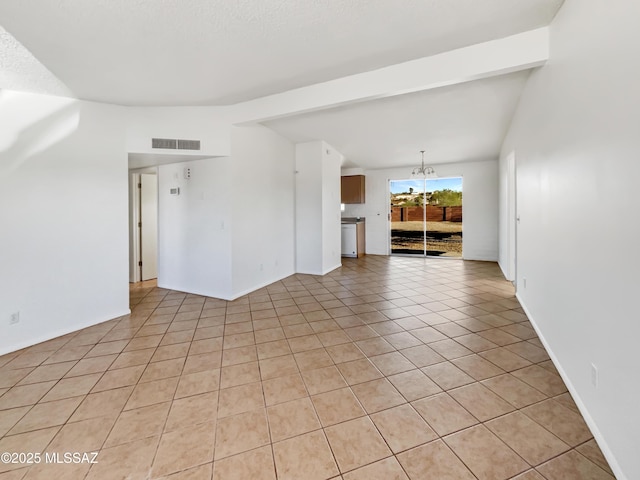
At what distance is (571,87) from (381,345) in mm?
2327

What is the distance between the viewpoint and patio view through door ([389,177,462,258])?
24.5 ft

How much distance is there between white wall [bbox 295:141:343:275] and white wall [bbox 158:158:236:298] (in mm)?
1790

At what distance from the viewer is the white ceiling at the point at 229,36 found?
1908 mm

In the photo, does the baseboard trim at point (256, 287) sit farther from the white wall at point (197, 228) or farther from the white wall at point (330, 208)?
the white wall at point (330, 208)

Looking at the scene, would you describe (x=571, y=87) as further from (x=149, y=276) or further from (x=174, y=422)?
(x=149, y=276)

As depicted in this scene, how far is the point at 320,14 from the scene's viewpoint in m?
1.98

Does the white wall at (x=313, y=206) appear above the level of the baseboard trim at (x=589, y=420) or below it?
above

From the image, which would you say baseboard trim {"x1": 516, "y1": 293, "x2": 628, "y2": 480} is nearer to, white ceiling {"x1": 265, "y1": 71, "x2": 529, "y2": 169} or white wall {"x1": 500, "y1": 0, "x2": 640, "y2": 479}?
white wall {"x1": 500, "y1": 0, "x2": 640, "y2": 479}

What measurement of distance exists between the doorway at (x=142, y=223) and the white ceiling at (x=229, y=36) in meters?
2.12

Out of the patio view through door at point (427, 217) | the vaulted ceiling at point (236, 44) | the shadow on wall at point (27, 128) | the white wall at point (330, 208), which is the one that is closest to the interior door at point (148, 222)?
the vaulted ceiling at point (236, 44)

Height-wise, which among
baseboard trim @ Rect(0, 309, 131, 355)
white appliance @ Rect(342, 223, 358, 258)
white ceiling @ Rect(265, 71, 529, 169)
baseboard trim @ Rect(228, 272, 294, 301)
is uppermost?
white ceiling @ Rect(265, 71, 529, 169)

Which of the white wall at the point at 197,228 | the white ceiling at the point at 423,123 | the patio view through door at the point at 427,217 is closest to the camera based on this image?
the white ceiling at the point at 423,123

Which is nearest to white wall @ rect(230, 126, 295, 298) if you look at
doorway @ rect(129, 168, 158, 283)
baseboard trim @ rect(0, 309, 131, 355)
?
baseboard trim @ rect(0, 309, 131, 355)

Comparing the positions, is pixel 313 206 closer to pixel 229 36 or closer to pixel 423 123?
pixel 423 123
